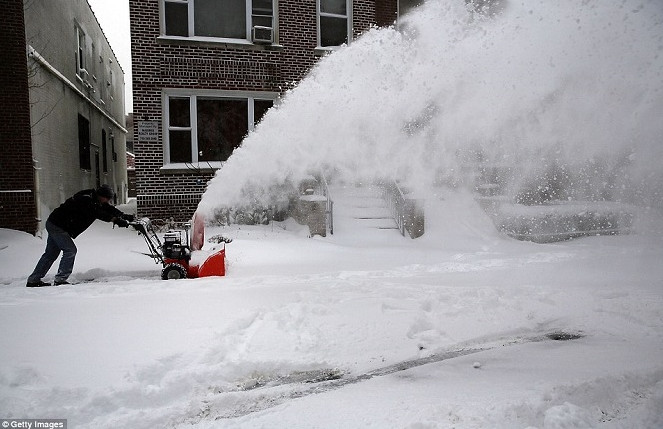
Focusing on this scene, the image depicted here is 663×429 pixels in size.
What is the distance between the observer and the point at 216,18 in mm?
11766

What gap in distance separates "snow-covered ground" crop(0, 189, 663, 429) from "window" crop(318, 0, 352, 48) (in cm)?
818

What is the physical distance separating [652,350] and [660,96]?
6.34 meters

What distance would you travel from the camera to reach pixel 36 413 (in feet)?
9.27

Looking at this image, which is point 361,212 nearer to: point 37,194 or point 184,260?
point 184,260

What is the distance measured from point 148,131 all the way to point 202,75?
1960 mm

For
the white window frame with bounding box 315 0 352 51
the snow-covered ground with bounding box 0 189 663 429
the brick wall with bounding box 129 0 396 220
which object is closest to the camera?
the snow-covered ground with bounding box 0 189 663 429

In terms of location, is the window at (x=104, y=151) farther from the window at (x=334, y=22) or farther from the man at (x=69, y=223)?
the man at (x=69, y=223)

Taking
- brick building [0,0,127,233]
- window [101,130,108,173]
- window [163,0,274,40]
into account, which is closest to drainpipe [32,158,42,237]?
brick building [0,0,127,233]

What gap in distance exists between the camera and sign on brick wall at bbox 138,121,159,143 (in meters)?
11.0

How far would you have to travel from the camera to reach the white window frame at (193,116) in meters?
11.3

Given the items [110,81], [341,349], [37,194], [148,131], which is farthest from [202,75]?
[110,81]

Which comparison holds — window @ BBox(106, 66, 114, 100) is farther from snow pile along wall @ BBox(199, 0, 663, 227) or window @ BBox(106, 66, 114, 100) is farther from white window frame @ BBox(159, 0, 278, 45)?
snow pile along wall @ BBox(199, 0, 663, 227)

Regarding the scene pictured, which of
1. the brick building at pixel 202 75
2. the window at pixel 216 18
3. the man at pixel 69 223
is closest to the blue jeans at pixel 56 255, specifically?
the man at pixel 69 223

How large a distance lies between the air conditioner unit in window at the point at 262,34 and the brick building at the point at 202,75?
3cm
